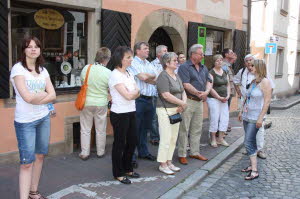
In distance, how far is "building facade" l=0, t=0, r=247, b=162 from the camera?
15.5 feet

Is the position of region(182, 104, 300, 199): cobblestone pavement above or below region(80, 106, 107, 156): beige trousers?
below

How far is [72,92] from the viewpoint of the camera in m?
5.57

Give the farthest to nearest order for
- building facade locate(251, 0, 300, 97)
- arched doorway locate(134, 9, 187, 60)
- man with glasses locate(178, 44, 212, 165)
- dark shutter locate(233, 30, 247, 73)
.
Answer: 1. building facade locate(251, 0, 300, 97)
2. dark shutter locate(233, 30, 247, 73)
3. arched doorway locate(134, 9, 187, 60)
4. man with glasses locate(178, 44, 212, 165)

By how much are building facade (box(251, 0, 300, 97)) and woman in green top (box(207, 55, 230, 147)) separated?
7.05m

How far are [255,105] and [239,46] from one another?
599cm

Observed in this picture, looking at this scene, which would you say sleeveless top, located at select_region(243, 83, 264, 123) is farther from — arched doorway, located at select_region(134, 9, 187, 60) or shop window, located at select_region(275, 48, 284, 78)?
shop window, located at select_region(275, 48, 284, 78)

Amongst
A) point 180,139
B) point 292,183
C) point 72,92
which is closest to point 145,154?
point 180,139

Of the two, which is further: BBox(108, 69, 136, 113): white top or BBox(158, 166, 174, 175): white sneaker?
BBox(158, 166, 174, 175): white sneaker

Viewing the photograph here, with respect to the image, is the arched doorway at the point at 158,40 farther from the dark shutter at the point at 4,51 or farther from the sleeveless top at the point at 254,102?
the dark shutter at the point at 4,51

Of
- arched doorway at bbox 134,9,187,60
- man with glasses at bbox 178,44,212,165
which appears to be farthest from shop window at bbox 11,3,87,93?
man with glasses at bbox 178,44,212,165

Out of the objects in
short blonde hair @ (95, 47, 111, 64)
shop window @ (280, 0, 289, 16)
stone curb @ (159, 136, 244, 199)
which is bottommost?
stone curb @ (159, 136, 244, 199)

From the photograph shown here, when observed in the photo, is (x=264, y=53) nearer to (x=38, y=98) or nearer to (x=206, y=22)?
(x=206, y=22)

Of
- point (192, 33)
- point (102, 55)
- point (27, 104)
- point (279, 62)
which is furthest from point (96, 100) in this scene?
point (279, 62)

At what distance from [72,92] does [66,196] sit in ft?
7.20
